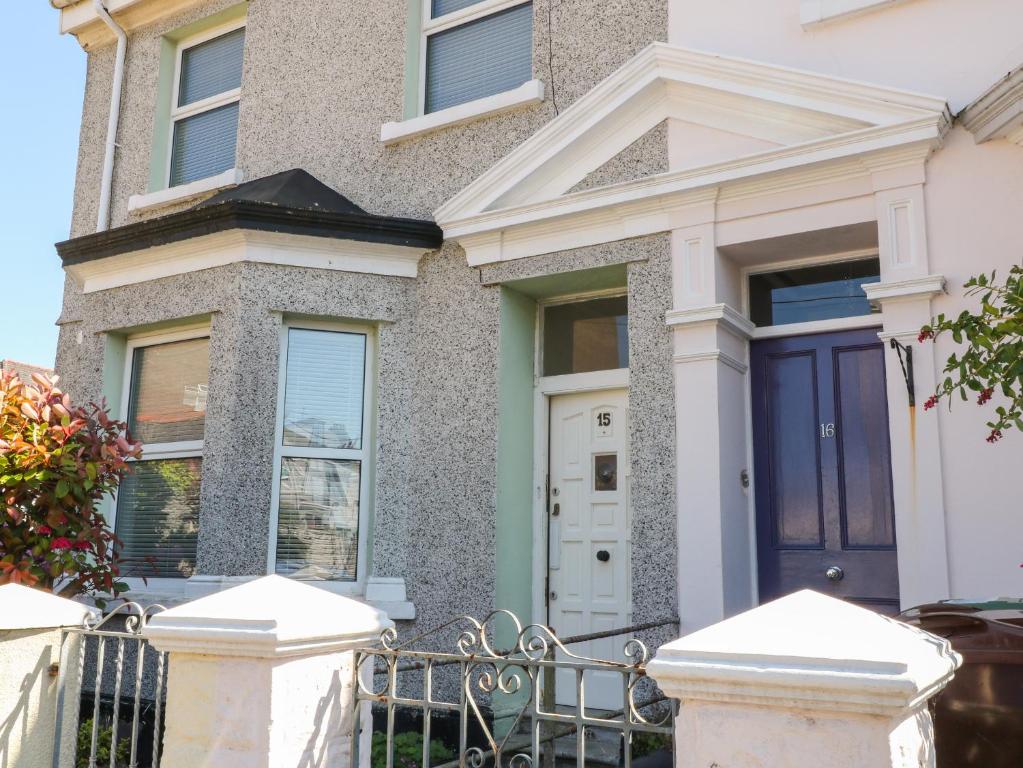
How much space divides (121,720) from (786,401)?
4.90 metres

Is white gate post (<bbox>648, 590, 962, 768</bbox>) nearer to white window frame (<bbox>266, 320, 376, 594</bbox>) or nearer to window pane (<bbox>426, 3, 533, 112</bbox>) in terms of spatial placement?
white window frame (<bbox>266, 320, 376, 594</bbox>)

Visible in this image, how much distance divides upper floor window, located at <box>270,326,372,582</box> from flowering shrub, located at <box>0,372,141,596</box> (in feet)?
3.79

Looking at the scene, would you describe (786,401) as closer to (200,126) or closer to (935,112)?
(935,112)

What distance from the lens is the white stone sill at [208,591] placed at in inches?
244

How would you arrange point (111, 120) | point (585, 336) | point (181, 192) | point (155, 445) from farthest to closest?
point (111, 120), point (181, 192), point (155, 445), point (585, 336)

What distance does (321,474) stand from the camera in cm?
664

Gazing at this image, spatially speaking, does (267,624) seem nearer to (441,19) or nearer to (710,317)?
(710,317)

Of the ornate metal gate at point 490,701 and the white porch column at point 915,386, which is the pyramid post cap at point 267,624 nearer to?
the ornate metal gate at point 490,701

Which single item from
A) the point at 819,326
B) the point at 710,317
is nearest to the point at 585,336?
the point at 710,317

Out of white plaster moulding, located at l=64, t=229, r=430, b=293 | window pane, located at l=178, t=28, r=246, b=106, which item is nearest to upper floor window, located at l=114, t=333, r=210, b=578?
white plaster moulding, located at l=64, t=229, r=430, b=293

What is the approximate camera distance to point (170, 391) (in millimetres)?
7254

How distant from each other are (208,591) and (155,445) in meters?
1.49

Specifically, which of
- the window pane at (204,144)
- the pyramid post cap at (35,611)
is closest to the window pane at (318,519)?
the pyramid post cap at (35,611)

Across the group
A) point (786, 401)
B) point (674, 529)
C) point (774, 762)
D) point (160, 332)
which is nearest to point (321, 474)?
point (160, 332)
